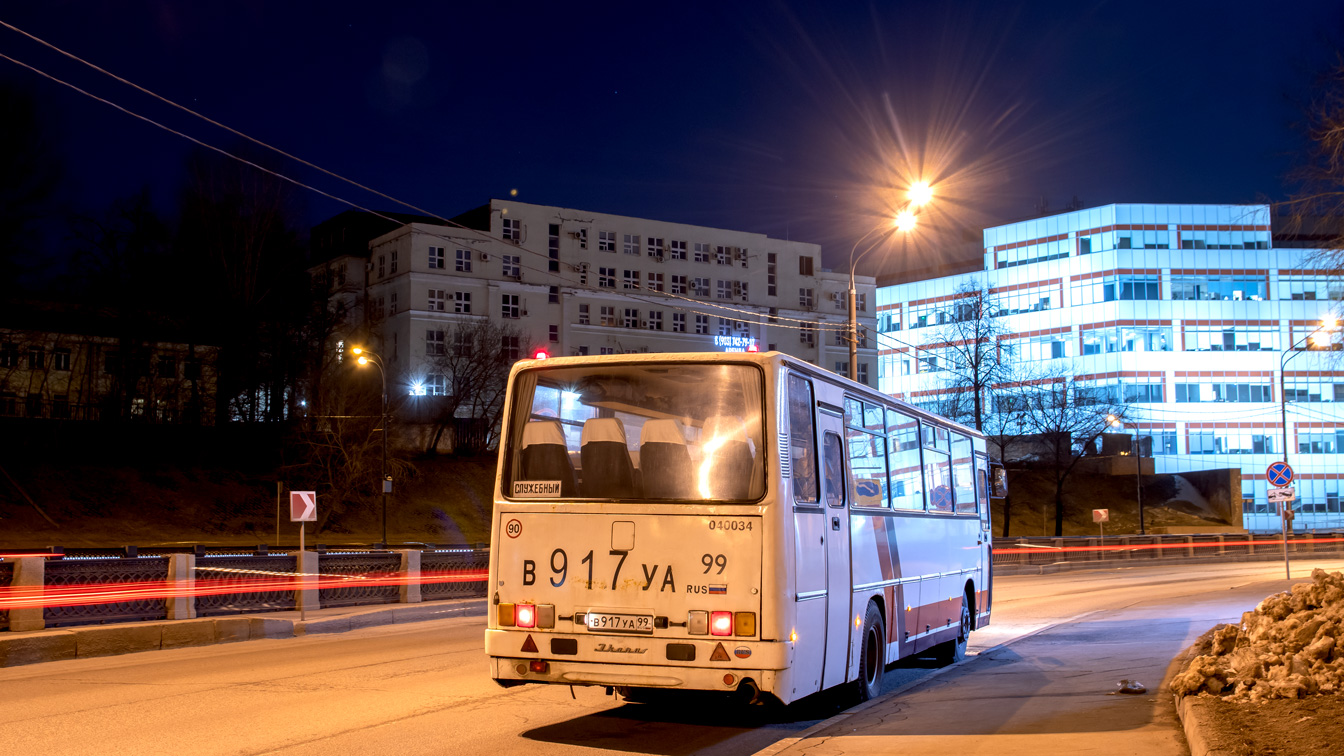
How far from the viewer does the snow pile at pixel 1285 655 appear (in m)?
9.04

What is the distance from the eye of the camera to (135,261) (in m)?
60.9

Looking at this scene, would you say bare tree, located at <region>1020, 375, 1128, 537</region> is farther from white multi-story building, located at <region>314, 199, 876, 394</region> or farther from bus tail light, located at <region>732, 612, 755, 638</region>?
bus tail light, located at <region>732, 612, 755, 638</region>

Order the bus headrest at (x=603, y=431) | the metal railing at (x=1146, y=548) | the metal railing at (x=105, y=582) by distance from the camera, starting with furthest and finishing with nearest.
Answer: the metal railing at (x=1146, y=548), the metal railing at (x=105, y=582), the bus headrest at (x=603, y=431)

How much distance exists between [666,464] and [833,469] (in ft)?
5.84

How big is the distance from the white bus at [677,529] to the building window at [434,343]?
7452 centimetres

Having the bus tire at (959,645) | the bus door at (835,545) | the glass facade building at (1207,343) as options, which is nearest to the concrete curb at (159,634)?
the bus tire at (959,645)

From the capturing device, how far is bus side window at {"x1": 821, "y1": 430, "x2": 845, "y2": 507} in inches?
398

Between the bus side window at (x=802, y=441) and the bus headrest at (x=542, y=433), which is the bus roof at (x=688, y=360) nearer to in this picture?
the bus side window at (x=802, y=441)

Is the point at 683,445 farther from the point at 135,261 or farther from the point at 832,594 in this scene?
the point at 135,261

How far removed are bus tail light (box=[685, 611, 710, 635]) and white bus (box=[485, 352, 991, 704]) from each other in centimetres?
1

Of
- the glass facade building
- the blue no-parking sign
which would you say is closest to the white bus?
the blue no-parking sign

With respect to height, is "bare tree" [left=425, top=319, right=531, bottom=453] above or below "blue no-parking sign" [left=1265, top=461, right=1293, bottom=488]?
above

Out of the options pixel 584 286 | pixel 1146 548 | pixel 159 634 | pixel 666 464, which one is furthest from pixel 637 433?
pixel 584 286

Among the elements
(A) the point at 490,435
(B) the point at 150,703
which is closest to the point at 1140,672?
(B) the point at 150,703
